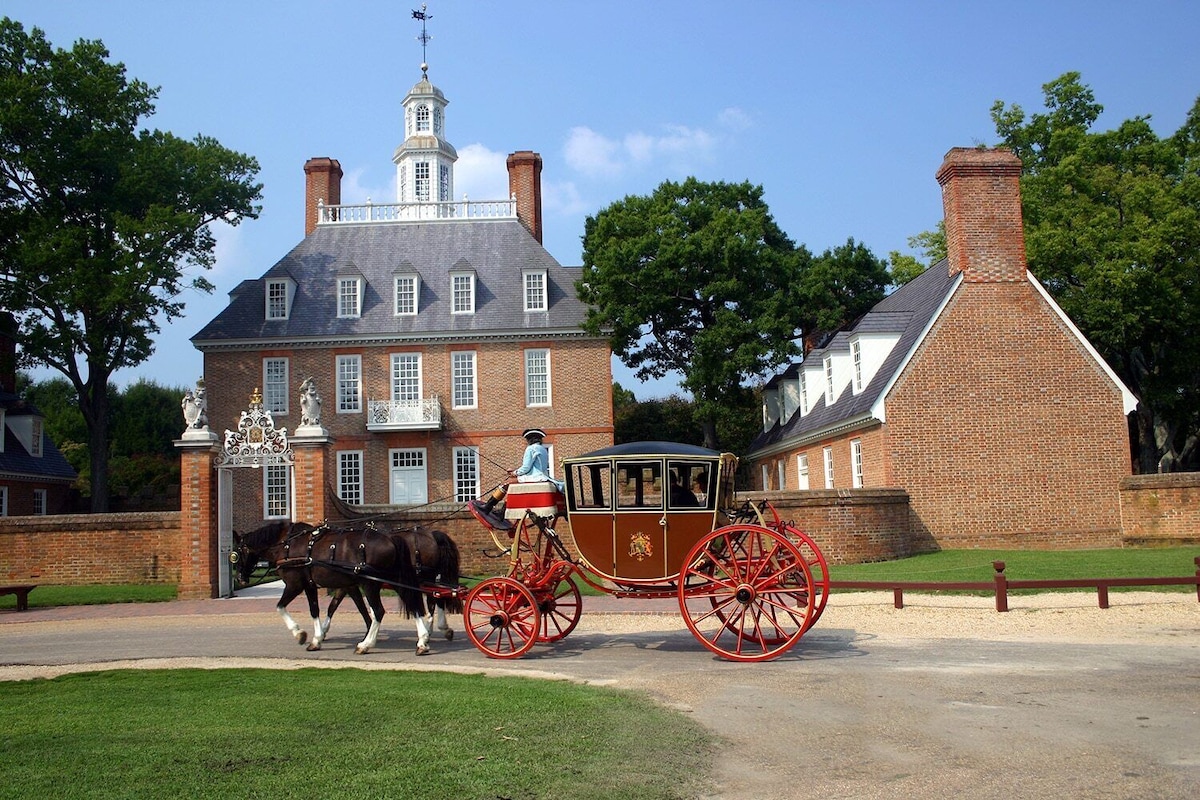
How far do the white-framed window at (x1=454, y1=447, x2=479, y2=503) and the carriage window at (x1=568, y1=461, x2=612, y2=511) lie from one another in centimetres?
2419

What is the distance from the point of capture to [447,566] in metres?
12.5

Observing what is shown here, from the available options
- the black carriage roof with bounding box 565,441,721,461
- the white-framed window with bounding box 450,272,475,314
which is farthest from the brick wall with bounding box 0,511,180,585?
the white-framed window with bounding box 450,272,475,314

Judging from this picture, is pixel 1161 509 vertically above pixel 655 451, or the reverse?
pixel 655 451

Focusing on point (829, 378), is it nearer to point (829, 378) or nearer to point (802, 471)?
point (829, 378)

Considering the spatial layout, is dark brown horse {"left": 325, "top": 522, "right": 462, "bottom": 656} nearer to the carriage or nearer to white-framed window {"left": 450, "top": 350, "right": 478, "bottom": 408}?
the carriage

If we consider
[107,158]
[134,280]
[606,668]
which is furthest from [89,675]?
[107,158]

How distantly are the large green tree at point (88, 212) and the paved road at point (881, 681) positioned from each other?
1882cm

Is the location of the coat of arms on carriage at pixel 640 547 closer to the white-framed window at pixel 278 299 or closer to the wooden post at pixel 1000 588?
the wooden post at pixel 1000 588

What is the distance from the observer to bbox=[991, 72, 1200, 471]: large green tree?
30.0 m

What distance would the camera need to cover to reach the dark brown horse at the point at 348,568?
12.0 m

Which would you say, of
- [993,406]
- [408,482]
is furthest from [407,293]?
[993,406]

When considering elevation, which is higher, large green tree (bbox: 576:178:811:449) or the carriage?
large green tree (bbox: 576:178:811:449)

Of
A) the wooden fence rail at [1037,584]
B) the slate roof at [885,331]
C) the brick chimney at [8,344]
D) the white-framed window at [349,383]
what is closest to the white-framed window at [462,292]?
the white-framed window at [349,383]

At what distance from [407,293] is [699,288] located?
11105mm
